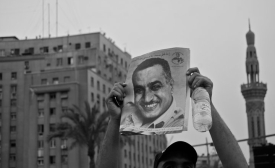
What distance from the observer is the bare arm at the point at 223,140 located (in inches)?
157

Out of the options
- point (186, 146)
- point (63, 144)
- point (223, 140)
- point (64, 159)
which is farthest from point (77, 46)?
point (186, 146)

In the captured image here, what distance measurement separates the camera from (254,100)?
11881 cm

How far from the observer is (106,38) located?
88562 millimetres

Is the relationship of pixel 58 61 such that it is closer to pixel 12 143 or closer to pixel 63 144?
pixel 12 143

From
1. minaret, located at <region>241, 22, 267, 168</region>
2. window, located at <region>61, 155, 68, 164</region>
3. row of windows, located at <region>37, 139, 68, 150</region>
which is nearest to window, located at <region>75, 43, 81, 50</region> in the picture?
row of windows, located at <region>37, 139, 68, 150</region>

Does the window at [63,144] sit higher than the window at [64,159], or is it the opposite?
the window at [63,144]

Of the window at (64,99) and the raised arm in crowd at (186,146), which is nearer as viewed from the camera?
the raised arm in crowd at (186,146)

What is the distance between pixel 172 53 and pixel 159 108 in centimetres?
41

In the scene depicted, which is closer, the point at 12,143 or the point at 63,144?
the point at 63,144

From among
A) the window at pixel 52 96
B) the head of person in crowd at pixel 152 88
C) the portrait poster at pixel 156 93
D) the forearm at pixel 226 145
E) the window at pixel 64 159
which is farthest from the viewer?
the window at pixel 52 96

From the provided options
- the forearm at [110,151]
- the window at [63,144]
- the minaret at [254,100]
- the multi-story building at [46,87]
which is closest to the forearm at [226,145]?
the forearm at [110,151]

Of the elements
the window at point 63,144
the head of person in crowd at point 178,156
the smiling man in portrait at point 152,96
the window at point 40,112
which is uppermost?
the window at point 40,112

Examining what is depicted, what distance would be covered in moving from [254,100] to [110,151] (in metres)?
117

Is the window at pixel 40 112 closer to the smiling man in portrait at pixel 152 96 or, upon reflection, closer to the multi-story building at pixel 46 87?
the multi-story building at pixel 46 87
